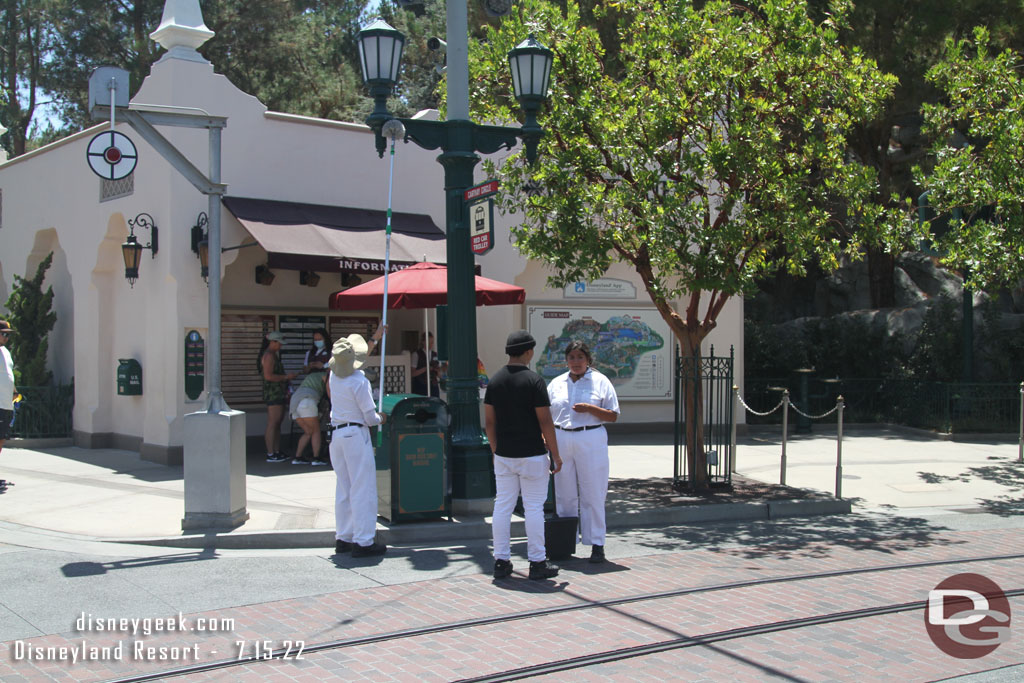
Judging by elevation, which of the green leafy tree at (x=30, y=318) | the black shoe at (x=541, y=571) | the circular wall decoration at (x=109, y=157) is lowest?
the black shoe at (x=541, y=571)

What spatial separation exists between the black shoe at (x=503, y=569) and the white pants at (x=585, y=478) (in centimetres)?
86

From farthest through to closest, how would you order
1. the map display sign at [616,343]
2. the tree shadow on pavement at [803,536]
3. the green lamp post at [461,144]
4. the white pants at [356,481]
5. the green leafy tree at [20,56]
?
the green leafy tree at [20,56], the map display sign at [616,343], the green lamp post at [461,144], the tree shadow on pavement at [803,536], the white pants at [356,481]

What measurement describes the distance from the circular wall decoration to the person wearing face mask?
11.0 ft

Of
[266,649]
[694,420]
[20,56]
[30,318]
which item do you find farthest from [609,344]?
[20,56]

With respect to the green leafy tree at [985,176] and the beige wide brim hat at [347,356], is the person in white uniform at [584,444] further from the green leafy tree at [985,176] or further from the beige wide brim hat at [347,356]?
the green leafy tree at [985,176]

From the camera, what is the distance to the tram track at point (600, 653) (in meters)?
5.28

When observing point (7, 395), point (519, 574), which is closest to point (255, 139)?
point (7, 395)

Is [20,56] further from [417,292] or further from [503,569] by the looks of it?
[503,569]

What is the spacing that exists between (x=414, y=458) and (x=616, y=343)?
7931 mm

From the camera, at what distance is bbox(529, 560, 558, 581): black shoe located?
7.29 m

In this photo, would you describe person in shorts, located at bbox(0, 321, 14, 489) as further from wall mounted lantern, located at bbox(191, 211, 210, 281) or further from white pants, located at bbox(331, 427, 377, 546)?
white pants, located at bbox(331, 427, 377, 546)

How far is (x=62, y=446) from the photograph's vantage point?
15195mm

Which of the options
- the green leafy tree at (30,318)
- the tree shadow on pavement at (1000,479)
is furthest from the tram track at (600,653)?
the green leafy tree at (30,318)

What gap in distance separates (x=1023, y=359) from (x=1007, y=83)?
753 cm
